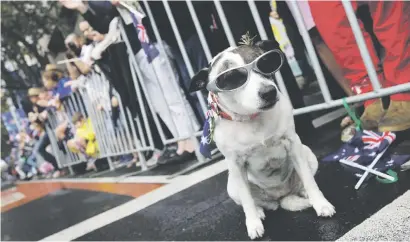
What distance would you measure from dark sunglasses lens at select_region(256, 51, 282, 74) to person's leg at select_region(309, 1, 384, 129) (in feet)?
4.39

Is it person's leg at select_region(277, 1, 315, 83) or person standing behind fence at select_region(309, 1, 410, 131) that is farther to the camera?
person's leg at select_region(277, 1, 315, 83)

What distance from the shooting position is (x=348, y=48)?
3465 millimetres

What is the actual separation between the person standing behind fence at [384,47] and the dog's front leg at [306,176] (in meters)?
0.96

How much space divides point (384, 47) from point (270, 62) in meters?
1.42

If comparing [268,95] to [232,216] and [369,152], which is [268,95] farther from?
[369,152]

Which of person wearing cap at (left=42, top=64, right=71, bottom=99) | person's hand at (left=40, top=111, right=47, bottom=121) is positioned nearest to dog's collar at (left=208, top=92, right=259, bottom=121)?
person wearing cap at (left=42, top=64, right=71, bottom=99)

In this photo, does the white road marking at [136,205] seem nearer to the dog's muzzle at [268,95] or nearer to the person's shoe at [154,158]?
the person's shoe at [154,158]

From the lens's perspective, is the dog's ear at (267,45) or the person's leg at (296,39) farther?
the person's leg at (296,39)

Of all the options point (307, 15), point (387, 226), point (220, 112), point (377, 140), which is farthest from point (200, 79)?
point (307, 15)

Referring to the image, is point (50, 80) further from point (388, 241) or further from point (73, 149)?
point (388, 241)

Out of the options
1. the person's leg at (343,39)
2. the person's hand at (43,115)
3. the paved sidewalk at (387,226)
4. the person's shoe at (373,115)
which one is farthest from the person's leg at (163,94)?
the person's hand at (43,115)

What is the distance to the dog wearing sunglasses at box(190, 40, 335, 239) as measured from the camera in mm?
2172

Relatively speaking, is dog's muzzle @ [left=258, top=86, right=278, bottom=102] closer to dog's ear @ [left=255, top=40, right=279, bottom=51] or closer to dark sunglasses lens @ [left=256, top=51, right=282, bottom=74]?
dark sunglasses lens @ [left=256, top=51, right=282, bottom=74]

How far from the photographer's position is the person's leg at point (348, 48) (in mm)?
3307
